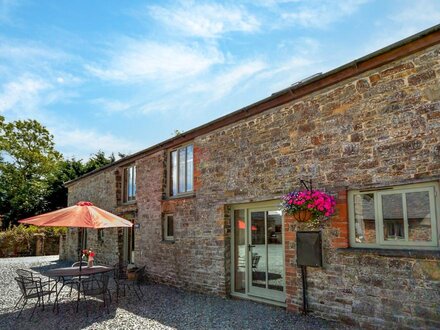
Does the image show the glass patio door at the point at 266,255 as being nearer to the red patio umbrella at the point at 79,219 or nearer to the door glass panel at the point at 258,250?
the door glass panel at the point at 258,250

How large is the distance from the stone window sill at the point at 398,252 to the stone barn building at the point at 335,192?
19 mm

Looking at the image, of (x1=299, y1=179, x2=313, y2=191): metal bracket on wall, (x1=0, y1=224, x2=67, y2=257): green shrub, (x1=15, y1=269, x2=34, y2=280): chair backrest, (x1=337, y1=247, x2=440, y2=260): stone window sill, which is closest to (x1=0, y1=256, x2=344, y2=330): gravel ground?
(x1=15, y1=269, x2=34, y2=280): chair backrest

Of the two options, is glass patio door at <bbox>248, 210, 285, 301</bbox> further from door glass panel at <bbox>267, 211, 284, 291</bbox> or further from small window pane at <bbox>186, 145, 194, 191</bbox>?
small window pane at <bbox>186, 145, 194, 191</bbox>

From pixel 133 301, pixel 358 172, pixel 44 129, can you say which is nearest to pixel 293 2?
pixel 358 172

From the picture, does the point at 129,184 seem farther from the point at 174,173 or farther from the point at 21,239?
the point at 21,239

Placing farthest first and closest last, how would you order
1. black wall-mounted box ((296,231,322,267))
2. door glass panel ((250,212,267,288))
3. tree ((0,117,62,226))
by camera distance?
1. tree ((0,117,62,226))
2. door glass panel ((250,212,267,288))
3. black wall-mounted box ((296,231,322,267))

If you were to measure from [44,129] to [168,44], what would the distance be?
100ft

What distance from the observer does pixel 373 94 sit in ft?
19.1

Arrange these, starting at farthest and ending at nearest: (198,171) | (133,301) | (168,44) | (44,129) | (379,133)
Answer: (44,129), (198,171), (133,301), (168,44), (379,133)

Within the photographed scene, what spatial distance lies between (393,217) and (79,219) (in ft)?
20.2

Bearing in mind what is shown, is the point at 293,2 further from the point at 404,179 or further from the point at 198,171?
the point at 198,171

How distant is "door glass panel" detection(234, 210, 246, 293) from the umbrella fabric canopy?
281 centimetres

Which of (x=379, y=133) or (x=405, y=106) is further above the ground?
(x=405, y=106)

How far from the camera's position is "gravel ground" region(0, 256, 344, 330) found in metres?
6.29
